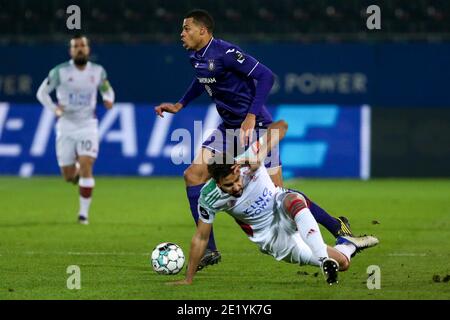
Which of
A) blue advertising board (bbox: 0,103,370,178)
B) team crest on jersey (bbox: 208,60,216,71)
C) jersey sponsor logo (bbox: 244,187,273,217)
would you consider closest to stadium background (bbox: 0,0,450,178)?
blue advertising board (bbox: 0,103,370,178)

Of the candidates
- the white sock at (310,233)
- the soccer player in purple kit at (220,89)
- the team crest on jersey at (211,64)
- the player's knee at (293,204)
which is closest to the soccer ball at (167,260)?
the soccer player in purple kit at (220,89)

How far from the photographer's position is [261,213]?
8438 millimetres

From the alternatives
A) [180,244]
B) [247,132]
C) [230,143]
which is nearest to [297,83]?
[180,244]

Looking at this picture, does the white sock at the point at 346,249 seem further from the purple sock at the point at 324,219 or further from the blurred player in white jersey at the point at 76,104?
the blurred player in white jersey at the point at 76,104

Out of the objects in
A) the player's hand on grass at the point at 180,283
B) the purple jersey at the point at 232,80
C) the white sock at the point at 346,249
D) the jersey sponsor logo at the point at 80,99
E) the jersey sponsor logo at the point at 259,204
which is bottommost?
the player's hand on grass at the point at 180,283

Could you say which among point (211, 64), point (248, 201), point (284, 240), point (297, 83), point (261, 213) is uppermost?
point (211, 64)

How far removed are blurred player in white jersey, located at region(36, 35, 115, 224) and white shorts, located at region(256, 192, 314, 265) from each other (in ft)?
20.7

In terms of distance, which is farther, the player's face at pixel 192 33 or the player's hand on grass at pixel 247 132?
the player's face at pixel 192 33

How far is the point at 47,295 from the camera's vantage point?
7.79 m

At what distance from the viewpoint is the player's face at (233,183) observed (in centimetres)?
812

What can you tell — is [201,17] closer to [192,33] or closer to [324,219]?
[192,33]

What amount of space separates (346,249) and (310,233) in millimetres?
673

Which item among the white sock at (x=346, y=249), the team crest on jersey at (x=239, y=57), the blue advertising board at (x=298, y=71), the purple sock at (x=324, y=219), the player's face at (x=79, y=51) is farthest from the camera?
the blue advertising board at (x=298, y=71)
